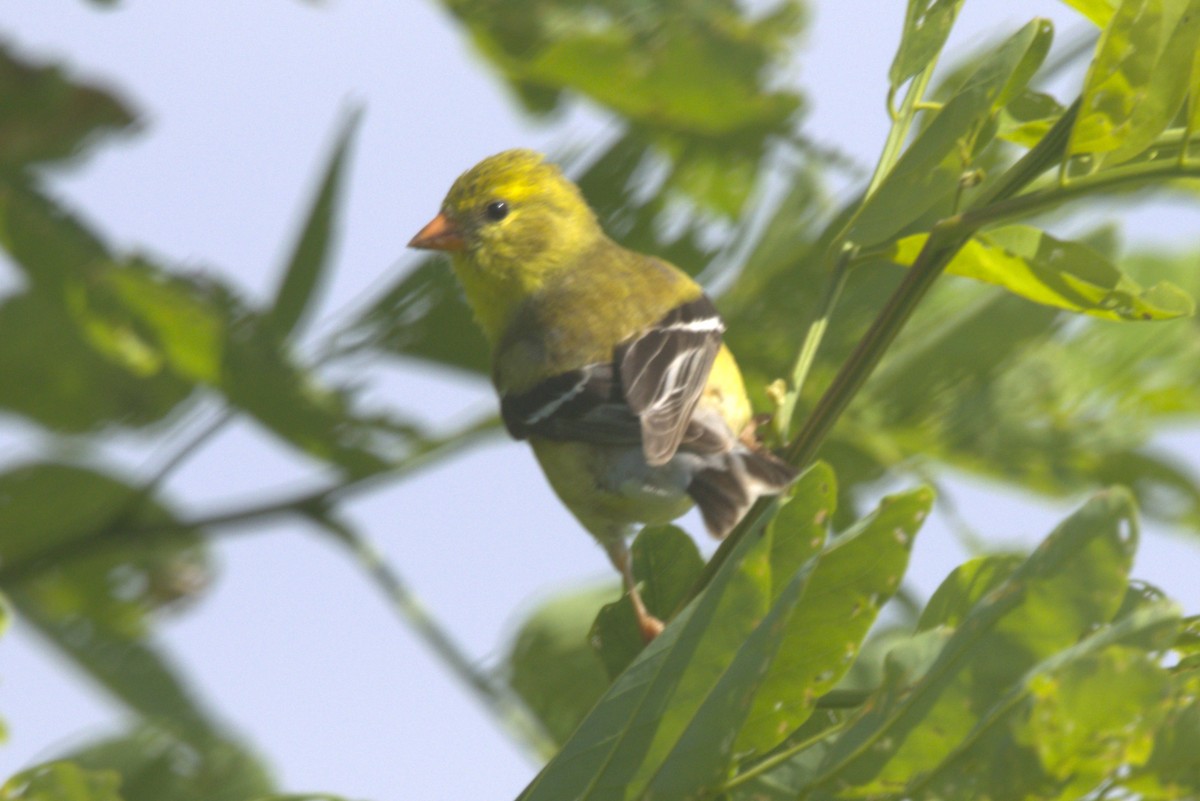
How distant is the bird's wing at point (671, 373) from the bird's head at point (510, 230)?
0.97 meters

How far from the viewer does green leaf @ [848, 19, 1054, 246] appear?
1.57 meters

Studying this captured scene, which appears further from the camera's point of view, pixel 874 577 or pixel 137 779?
pixel 137 779

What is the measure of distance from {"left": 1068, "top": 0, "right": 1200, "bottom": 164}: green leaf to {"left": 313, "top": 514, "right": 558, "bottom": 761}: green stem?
4.42 ft

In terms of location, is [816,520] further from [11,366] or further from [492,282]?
[492,282]

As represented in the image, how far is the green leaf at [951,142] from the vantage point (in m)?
1.57

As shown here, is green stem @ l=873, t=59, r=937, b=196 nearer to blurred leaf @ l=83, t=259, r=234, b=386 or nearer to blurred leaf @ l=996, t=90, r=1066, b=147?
blurred leaf @ l=996, t=90, r=1066, b=147

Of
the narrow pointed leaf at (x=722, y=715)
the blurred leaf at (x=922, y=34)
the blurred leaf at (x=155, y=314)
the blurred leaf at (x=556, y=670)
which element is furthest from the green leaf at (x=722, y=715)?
the blurred leaf at (x=155, y=314)

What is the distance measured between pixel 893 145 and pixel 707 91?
111 centimetres

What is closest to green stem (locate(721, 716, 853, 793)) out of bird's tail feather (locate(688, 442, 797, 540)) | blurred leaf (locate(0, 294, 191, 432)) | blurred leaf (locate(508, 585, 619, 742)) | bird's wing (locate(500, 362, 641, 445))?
bird's tail feather (locate(688, 442, 797, 540))

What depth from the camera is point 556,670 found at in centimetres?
244

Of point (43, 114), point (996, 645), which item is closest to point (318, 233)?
point (43, 114)

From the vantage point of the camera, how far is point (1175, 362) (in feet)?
9.47

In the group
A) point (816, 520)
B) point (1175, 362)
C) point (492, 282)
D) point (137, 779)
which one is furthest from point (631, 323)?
point (816, 520)

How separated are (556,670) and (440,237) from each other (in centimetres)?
174
